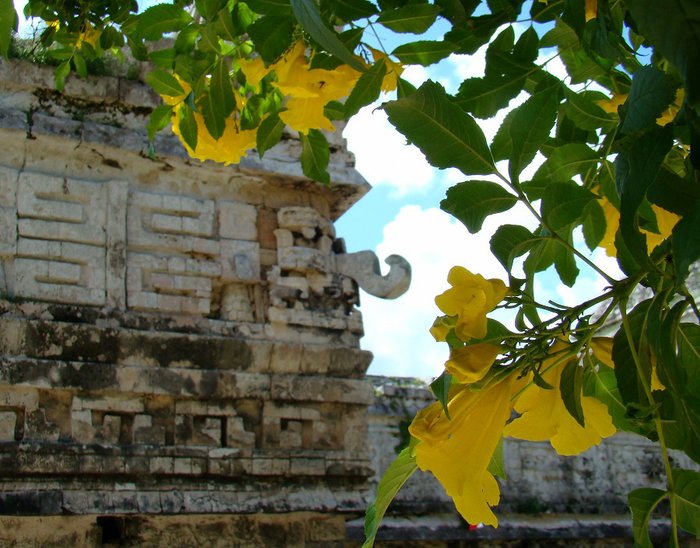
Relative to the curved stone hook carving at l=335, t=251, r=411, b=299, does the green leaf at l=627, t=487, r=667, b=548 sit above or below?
below

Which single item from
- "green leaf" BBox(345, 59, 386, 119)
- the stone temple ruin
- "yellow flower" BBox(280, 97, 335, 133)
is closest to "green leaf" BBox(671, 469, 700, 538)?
"green leaf" BBox(345, 59, 386, 119)

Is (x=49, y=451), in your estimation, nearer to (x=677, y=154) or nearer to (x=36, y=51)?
(x=36, y=51)

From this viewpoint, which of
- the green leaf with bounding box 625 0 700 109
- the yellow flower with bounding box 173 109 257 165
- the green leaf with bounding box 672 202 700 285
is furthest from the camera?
Result: the yellow flower with bounding box 173 109 257 165

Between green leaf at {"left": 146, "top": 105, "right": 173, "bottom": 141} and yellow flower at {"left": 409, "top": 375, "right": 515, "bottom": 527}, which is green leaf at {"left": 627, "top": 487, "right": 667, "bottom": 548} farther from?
green leaf at {"left": 146, "top": 105, "right": 173, "bottom": 141}

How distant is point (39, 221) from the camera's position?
461cm

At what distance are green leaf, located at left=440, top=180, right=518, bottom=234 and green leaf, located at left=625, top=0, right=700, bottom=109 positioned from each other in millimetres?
438

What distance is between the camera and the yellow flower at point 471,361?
1176mm

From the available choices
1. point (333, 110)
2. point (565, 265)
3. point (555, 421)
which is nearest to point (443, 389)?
point (555, 421)

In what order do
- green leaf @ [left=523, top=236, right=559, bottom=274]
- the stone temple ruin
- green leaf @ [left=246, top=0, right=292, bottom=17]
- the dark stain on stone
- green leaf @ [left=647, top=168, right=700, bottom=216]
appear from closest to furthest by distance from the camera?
green leaf @ [left=647, top=168, right=700, bottom=216] → green leaf @ [left=523, top=236, right=559, bottom=274] → green leaf @ [left=246, top=0, right=292, bottom=17] → the stone temple ruin → the dark stain on stone

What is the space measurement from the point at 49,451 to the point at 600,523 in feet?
10.6

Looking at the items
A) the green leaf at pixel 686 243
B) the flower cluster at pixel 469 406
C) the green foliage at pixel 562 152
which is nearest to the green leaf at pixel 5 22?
the green foliage at pixel 562 152

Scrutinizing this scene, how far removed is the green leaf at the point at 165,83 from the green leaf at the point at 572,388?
47.3 inches

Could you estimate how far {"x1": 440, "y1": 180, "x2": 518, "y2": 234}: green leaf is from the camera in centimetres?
129

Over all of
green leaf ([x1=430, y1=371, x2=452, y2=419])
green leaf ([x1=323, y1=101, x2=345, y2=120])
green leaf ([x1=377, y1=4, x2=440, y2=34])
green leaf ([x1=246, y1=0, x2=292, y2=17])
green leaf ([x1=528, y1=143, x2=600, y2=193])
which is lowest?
green leaf ([x1=430, y1=371, x2=452, y2=419])
